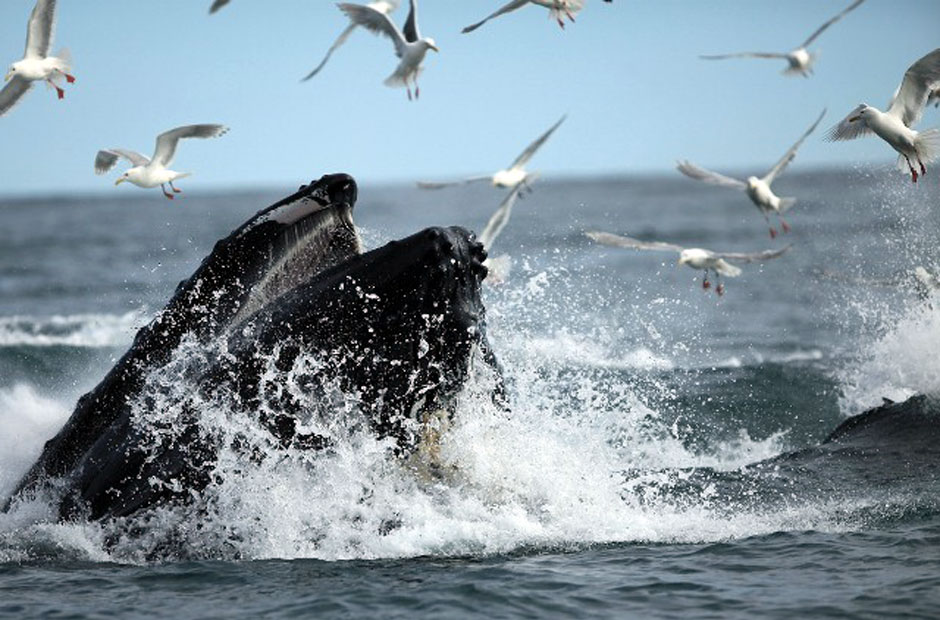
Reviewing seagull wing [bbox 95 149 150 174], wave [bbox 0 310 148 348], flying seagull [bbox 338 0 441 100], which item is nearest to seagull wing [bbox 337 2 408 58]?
flying seagull [bbox 338 0 441 100]

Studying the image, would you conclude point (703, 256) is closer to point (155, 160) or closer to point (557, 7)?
point (557, 7)

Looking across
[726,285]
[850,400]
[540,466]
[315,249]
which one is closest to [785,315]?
[726,285]

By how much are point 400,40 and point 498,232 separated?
2.71 meters

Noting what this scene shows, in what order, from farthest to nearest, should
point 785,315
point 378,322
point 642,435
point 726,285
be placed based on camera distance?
point 726,285, point 785,315, point 642,435, point 378,322

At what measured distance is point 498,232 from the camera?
18.7 m

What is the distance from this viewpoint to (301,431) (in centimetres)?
795

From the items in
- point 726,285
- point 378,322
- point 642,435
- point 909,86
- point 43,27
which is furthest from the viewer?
point 726,285

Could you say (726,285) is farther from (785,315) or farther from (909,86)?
(909,86)

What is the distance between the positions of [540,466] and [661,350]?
38.2ft

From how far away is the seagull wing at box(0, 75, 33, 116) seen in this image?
16.3m

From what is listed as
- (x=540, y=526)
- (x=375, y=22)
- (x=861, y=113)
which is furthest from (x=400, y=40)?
(x=540, y=526)

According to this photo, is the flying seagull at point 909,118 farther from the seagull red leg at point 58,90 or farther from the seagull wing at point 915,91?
the seagull red leg at point 58,90

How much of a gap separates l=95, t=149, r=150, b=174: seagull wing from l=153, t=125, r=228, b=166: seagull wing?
24 cm

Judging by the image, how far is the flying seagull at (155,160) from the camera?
15547 millimetres
